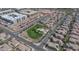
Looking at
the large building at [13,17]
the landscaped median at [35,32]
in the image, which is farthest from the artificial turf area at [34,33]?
the large building at [13,17]

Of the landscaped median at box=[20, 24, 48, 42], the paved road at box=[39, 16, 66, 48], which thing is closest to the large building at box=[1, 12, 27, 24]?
the landscaped median at box=[20, 24, 48, 42]

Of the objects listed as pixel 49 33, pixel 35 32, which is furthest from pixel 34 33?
pixel 49 33

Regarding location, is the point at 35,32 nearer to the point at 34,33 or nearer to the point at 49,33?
the point at 34,33

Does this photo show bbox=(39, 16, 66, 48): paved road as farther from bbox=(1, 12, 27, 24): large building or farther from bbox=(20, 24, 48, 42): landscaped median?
bbox=(1, 12, 27, 24): large building

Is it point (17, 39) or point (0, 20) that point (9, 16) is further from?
point (17, 39)

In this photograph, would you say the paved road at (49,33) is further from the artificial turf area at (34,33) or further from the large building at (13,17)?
the large building at (13,17)
